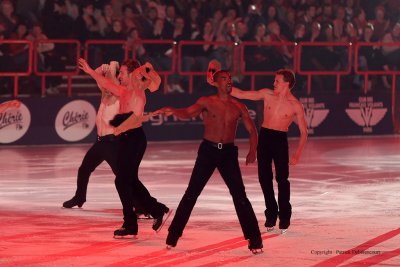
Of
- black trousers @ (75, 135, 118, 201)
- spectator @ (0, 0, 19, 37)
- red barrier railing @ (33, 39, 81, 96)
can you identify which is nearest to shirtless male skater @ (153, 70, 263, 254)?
black trousers @ (75, 135, 118, 201)

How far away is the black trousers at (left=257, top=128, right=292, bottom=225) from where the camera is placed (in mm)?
14109

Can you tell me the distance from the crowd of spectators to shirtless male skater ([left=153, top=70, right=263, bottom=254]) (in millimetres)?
12703

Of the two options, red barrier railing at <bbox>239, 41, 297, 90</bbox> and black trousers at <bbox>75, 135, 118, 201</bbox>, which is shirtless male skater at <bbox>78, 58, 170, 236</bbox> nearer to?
black trousers at <bbox>75, 135, 118, 201</bbox>

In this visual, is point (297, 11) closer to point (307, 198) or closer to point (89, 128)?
point (89, 128)

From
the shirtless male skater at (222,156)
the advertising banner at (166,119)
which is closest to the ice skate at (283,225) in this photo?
the shirtless male skater at (222,156)

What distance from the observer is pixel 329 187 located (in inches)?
755

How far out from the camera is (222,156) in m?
12.5

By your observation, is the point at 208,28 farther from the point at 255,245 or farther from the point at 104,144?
the point at 255,245

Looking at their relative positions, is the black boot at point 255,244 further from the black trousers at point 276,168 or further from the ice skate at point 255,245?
the black trousers at point 276,168

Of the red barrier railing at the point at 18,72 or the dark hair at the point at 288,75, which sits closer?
the dark hair at the point at 288,75

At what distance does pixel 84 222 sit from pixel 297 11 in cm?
1643

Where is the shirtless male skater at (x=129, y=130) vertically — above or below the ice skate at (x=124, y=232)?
above

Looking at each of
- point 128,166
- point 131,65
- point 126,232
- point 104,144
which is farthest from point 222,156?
point 104,144

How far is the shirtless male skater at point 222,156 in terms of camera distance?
12547mm
